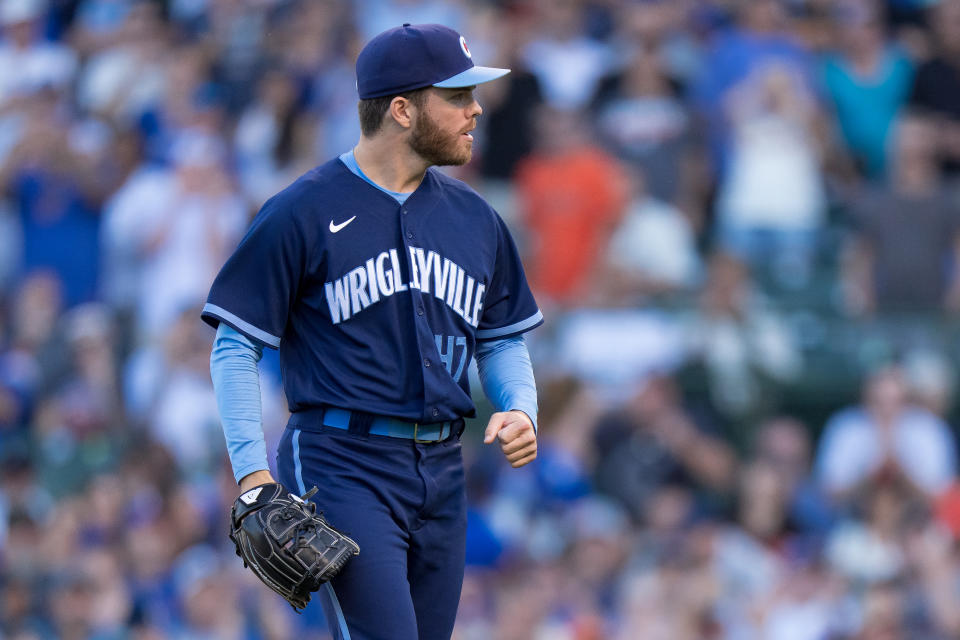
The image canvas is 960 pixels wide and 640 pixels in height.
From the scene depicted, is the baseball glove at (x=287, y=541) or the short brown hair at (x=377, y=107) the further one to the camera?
the short brown hair at (x=377, y=107)

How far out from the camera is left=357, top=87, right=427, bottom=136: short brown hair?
3.91 m

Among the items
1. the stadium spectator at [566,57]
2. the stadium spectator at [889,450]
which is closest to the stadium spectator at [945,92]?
the stadium spectator at [889,450]

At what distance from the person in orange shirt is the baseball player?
18.6 feet

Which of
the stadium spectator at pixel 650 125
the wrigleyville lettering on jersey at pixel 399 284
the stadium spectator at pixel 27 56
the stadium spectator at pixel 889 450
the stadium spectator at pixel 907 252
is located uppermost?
the wrigleyville lettering on jersey at pixel 399 284

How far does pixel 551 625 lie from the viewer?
25.6ft

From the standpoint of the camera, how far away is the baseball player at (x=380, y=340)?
12.4 feet

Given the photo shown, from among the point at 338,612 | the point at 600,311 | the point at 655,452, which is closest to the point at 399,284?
the point at 338,612

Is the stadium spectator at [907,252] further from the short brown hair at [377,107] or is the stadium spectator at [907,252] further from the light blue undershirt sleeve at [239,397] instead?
the light blue undershirt sleeve at [239,397]

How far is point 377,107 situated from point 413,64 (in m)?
0.16

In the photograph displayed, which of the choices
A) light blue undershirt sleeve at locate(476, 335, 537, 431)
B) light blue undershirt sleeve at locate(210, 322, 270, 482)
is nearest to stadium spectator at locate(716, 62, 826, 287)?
light blue undershirt sleeve at locate(476, 335, 537, 431)

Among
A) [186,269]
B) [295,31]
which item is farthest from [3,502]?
[295,31]

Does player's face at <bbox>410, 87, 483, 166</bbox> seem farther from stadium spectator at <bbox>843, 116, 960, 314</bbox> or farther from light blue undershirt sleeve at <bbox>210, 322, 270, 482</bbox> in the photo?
stadium spectator at <bbox>843, 116, 960, 314</bbox>

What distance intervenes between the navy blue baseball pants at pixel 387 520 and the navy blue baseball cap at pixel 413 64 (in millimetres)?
910

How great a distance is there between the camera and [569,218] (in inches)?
383
